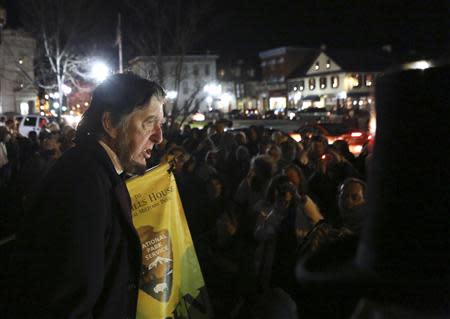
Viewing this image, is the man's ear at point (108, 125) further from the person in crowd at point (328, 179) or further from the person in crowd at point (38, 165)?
the person in crowd at point (38, 165)

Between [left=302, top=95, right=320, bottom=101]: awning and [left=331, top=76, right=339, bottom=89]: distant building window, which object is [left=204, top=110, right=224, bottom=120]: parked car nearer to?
[left=331, top=76, right=339, bottom=89]: distant building window

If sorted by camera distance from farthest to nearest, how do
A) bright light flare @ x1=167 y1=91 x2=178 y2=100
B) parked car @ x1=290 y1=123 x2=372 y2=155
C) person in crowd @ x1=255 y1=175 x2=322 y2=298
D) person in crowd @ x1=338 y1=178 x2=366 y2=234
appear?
bright light flare @ x1=167 y1=91 x2=178 y2=100 < parked car @ x1=290 y1=123 x2=372 y2=155 < person in crowd @ x1=338 y1=178 x2=366 y2=234 < person in crowd @ x1=255 y1=175 x2=322 y2=298

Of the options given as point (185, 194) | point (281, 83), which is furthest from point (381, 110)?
point (281, 83)

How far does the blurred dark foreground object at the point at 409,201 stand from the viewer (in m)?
1.12

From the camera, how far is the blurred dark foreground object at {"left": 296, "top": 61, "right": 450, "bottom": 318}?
1.12m

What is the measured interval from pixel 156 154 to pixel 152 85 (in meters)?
8.74

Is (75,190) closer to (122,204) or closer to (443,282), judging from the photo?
(122,204)

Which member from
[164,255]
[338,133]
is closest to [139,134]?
[164,255]

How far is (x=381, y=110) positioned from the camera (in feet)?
3.94

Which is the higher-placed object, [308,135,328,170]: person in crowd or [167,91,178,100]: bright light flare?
[167,91,178,100]: bright light flare

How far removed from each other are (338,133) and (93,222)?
73.8 ft

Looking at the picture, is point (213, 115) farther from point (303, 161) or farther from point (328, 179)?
point (328, 179)

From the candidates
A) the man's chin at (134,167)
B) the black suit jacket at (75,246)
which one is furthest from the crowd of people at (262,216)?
the man's chin at (134,167)

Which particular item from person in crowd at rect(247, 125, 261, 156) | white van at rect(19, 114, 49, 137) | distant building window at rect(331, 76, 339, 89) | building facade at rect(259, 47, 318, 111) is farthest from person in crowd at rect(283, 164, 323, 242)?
building facade at rect(259, 47, 318, 111)
